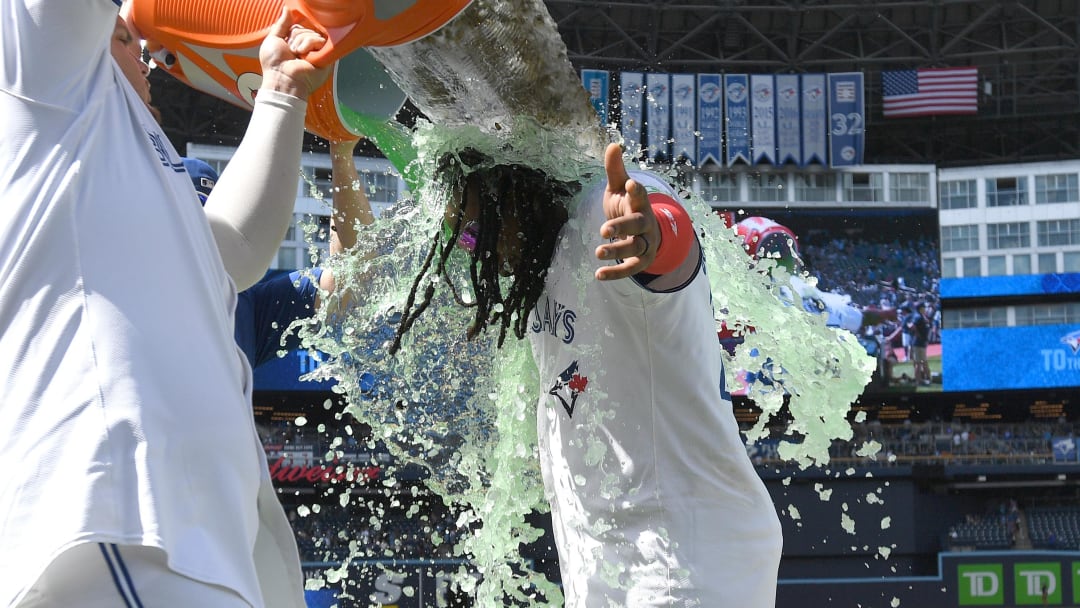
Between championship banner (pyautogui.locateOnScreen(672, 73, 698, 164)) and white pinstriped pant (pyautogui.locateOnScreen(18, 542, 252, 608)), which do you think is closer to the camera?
white pinstriped pant (pyautogui.locateOnScreen(18, 542, 252, 608))

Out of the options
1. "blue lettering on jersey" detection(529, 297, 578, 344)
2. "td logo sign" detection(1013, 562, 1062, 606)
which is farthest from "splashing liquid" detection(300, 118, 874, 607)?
"td logo sign" detection(1013, 562, 1062, 606)

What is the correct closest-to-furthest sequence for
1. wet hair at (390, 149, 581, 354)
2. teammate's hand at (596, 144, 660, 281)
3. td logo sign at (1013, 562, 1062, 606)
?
teammate's hand at (596, 144, 660, 281) → wet hair at (390, 149, 581, 354) → td logo sign at (1013, 562, 1062, 606)

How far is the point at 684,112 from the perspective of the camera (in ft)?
87.3

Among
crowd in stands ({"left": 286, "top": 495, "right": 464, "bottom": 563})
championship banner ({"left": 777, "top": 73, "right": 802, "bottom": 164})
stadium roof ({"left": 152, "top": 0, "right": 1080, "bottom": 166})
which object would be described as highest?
stadium roof ({"left": 152, "top": 0, "right": 1080, "bottom": 166})

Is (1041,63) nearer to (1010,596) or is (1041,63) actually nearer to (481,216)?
(1010,596)

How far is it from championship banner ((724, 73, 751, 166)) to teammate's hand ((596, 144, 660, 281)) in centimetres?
2487

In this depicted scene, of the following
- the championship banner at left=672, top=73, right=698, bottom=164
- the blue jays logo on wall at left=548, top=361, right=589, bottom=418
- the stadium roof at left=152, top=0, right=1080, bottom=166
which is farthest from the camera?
the stadium roof at left=152, top=0, right=1080, bottom=166

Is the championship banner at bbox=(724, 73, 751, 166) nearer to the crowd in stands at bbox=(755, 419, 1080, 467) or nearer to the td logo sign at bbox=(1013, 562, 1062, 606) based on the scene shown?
the crowd in stands at bbox=(755, 419, 1080, 467)

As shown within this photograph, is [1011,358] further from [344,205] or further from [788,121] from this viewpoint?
[344,205]

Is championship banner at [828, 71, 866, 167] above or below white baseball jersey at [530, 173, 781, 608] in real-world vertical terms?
above

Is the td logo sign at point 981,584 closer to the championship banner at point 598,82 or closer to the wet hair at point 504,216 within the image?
the championship banner at point 598,82

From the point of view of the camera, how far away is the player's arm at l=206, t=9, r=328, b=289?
79.7 inches

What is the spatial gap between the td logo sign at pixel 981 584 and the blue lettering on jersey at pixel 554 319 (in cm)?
1824

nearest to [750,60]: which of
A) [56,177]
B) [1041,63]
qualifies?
[1041,63]
